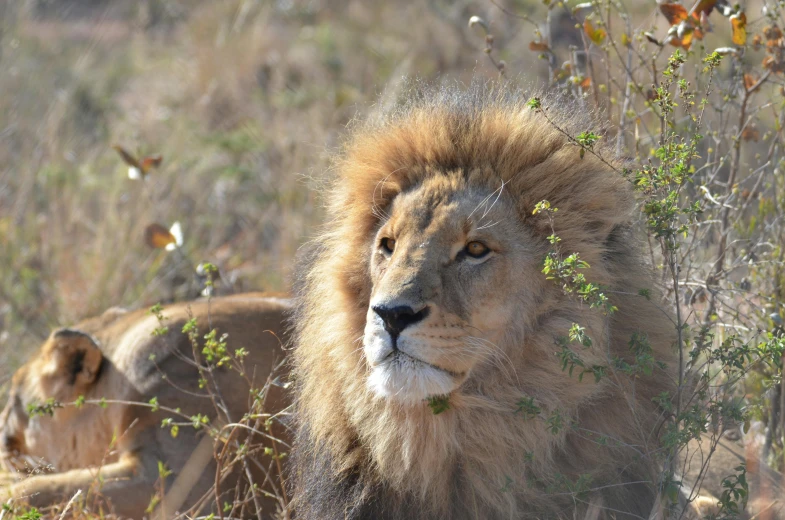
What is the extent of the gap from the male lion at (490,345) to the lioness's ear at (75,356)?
81.8 inches

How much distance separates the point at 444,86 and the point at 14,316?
461 centimetres

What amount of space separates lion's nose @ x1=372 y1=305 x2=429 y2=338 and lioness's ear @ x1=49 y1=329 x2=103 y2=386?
2649 mm

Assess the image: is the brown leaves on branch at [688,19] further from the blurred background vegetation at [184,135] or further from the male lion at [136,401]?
the male lion at [136,401]

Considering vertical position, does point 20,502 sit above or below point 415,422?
below

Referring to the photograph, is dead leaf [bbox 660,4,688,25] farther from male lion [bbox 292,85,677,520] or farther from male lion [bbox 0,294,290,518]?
male lion [bbox 0,294,290,518]

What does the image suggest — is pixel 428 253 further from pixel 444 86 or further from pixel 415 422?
pixel 444 86

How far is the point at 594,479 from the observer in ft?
10.3

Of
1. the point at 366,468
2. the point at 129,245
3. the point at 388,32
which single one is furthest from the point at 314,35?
the point at 366,468

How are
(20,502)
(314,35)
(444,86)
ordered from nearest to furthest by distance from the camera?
(444,86) → (20,502) → (314,35)

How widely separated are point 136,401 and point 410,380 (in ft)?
8.22

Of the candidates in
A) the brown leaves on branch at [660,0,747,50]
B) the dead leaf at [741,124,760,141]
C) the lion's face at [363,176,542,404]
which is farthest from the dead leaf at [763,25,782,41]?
the lion's face at [363,176,542,404]

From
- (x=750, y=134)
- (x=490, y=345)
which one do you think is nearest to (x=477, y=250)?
(x=490, y=345)

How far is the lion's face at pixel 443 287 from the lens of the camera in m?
2.94

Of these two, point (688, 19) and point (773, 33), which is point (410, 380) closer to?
point (688, 19)
